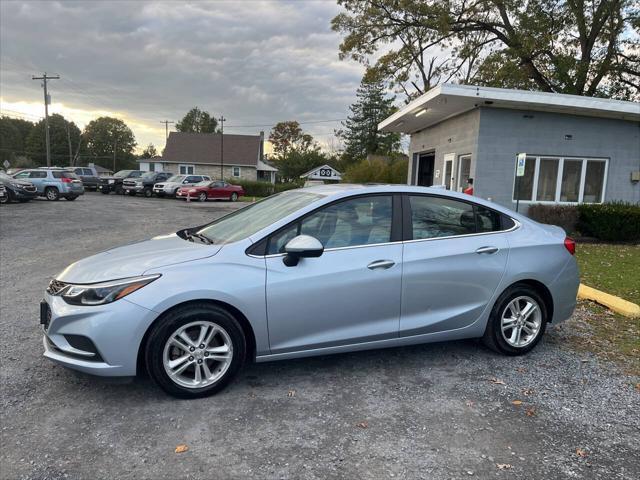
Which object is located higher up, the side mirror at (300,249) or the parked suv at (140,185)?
the side mirror at (300,249)

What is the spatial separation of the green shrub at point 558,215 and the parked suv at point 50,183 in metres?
22.0

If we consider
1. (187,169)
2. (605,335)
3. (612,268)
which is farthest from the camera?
(187,169)

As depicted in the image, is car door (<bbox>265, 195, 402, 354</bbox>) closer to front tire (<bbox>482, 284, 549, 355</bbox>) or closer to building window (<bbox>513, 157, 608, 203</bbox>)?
front tire (<bbox>482, 284, 549, 355</bbox>)

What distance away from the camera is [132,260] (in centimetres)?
343

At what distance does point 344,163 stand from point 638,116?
53.1 m

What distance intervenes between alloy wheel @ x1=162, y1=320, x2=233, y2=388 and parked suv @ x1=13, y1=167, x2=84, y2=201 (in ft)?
77.5

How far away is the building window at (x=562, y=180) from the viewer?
42.7ft

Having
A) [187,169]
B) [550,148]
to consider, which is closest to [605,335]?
[550,148]

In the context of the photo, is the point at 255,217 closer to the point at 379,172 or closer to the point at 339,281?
the point at 339,281

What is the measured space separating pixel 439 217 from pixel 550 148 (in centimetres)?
1061

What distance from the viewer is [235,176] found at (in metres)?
53.0

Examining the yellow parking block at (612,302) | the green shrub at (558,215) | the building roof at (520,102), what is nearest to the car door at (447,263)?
the yellow parking block at (612,302)

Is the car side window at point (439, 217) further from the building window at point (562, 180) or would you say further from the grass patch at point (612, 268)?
the building window at point (562, 180)

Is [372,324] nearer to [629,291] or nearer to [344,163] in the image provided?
[629,291]
